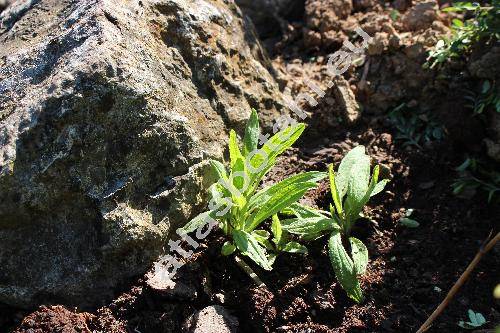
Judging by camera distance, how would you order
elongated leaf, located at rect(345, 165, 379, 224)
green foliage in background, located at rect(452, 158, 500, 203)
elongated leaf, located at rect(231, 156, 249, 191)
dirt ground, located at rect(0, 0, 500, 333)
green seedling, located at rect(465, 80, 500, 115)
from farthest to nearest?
green seedling, located at rect(465, 80, 500, 115) → green foliage in background, located at rect(452, 158, 500, 203) → elongated leaf, located at rect(345, 165, 379, 224) → elongated leaf, located at rect(231, 156, 249, 191) → dirt ground, located at rect(0, 0, 500, 333)

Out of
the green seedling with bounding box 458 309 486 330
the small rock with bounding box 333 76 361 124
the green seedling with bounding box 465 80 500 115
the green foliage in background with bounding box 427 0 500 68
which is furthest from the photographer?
the small rock with bounding box 333 76 361 124

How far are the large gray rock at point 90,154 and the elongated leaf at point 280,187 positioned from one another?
34 cm

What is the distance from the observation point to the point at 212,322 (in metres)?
3.00

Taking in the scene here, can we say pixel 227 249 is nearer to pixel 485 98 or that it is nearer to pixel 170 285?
pixel 170 285

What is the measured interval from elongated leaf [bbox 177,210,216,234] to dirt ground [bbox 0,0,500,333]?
0.24 m

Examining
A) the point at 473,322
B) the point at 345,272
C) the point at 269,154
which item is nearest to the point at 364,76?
the point at 269,154

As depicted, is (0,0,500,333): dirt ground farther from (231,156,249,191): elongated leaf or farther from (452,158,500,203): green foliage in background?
(231,156,249,191): elongated leaf

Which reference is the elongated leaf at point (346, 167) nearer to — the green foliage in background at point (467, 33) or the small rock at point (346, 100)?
the small rock at point (346, 100)

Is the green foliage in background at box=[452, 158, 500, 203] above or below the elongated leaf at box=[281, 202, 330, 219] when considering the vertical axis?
below

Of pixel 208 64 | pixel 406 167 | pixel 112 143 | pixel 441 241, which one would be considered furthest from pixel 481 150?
pixel 112 143

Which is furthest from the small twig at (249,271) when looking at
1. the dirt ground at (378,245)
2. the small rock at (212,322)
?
the small rock at (212,322)

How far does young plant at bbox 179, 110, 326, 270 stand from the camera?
316 centimetres

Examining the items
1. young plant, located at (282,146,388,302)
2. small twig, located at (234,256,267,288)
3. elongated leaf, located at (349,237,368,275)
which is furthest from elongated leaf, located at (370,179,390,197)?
small twig, located at (234,256,267,288)

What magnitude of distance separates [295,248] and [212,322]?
2.10 feet
